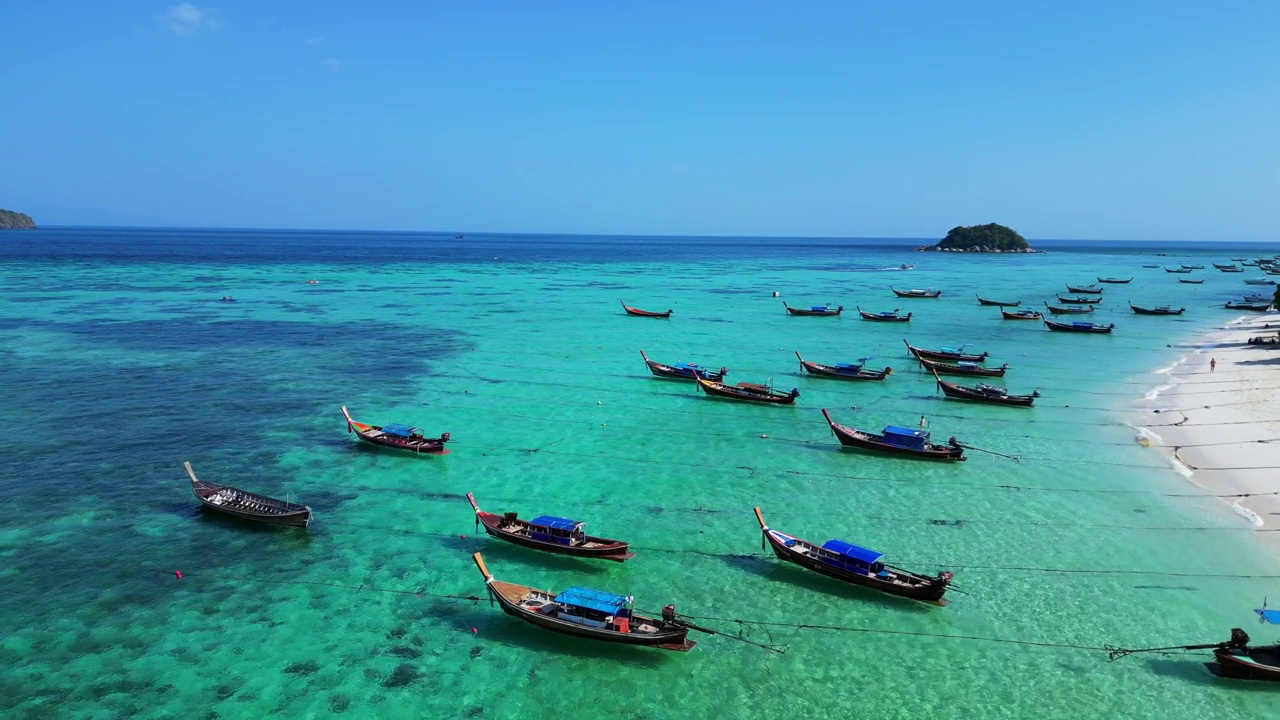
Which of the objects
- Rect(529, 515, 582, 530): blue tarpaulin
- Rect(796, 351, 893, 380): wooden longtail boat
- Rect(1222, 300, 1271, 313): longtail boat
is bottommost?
Rect(529, 515, 582, 530): blue tarpaulin

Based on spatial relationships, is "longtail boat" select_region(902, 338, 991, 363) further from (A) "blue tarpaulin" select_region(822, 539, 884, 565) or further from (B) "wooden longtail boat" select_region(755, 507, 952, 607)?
(A) "blue tarpaulin" select_region(822, 539, 884, 565)

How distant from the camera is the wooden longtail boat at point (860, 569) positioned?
22266 millimetres

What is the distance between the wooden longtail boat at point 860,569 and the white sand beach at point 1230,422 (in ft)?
49.3

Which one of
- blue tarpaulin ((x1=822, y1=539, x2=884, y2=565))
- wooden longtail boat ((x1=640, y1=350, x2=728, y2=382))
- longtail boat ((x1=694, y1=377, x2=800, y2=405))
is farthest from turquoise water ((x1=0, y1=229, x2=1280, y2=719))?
wooden longtail boat ((x1=640, y1=350, x2=728, y2=382))

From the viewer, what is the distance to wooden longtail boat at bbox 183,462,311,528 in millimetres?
26641

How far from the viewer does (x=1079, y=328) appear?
73.9 meters

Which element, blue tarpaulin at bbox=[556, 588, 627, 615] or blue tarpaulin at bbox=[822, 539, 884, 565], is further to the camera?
blue tarpaulin at bbox=[822, 539, 884, 565]

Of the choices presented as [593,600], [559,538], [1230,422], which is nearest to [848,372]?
[1230,422]

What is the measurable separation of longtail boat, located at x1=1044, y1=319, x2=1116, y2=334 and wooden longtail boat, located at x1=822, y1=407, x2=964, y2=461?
156 ft

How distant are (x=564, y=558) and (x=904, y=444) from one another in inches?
718

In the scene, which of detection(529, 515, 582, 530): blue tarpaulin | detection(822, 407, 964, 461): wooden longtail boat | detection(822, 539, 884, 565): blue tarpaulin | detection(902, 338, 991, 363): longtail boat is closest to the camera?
detection(822, 539, 884, 565): blue tarpaulin

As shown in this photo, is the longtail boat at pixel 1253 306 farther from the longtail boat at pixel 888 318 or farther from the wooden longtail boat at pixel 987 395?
the wooden longtail boat at pixel 987 395

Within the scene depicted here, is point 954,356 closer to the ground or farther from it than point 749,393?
farther from it

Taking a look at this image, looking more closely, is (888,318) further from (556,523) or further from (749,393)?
(556,523)
